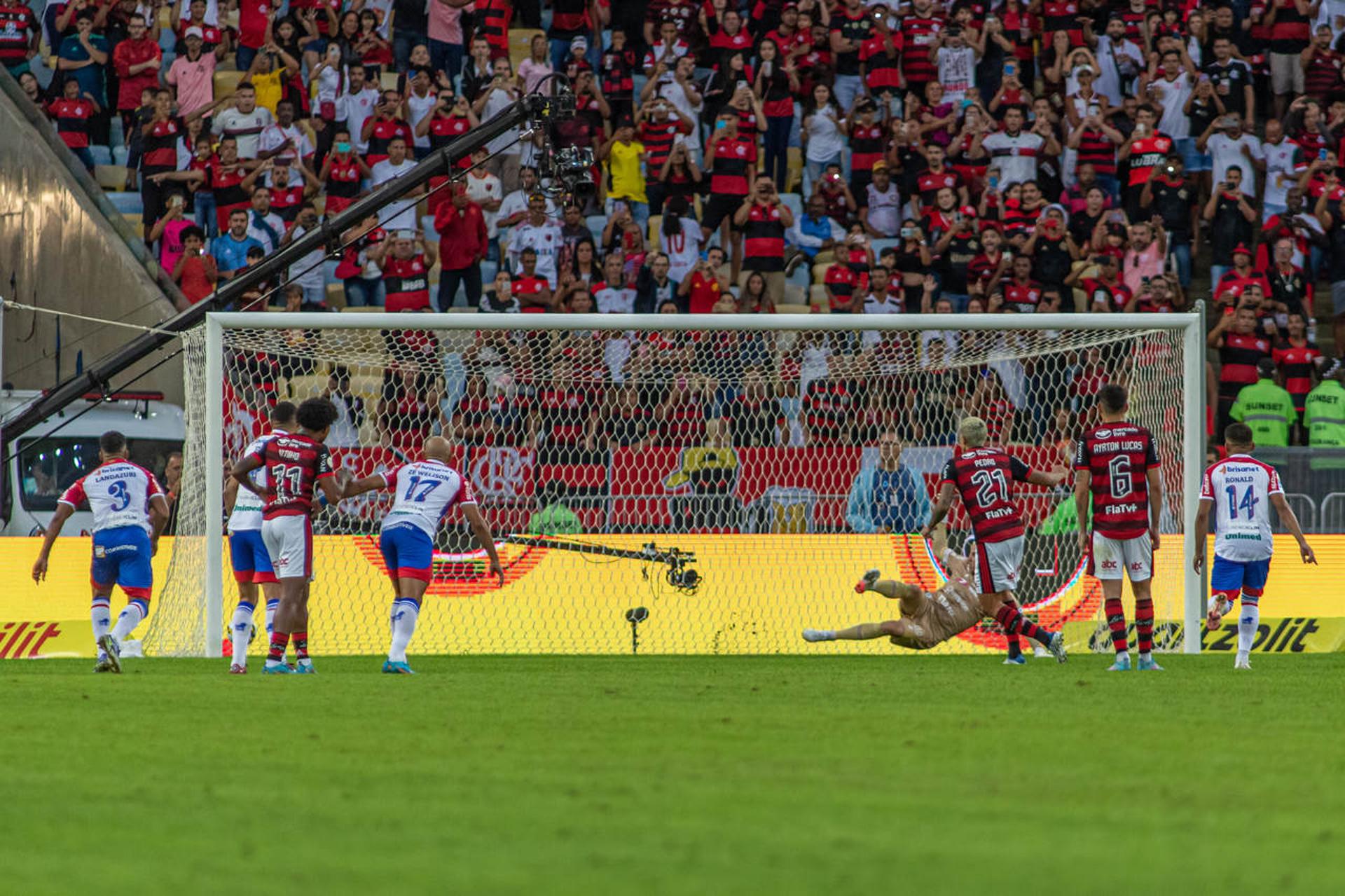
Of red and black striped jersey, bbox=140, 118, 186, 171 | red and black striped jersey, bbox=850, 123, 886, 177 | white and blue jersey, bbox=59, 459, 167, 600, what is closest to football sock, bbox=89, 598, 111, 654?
white and blue jersey, bbox=59, 459, 167, 600

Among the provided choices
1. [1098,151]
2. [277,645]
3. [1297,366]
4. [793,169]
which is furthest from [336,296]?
[1297,366]

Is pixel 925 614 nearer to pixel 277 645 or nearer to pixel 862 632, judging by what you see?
pixel 862 632

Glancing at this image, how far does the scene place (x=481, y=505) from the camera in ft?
57.7

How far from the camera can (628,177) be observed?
23547 millimetres

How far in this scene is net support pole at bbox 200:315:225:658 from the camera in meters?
15.5

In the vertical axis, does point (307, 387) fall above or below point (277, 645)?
above

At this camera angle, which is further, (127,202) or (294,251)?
(127,202)

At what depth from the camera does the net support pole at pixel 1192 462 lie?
15758 millimetres

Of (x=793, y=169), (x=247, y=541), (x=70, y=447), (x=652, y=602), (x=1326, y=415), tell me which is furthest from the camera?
(x=793, y=169)

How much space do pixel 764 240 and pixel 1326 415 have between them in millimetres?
6629

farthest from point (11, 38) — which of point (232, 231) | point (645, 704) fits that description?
point (645, 704)

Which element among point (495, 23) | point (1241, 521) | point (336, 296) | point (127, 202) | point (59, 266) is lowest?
point (1241, 521)

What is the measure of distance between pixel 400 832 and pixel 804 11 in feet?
67.1

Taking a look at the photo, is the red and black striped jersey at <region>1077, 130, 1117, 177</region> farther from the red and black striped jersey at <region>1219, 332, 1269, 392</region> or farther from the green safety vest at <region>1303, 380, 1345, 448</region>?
the green safety vest at <region>1303, 380, 1345, 448</region>
